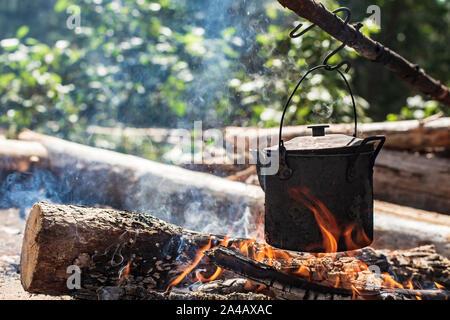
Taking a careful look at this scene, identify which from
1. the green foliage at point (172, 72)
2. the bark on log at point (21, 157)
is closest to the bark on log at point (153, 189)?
the bark on log at point (21, 157)

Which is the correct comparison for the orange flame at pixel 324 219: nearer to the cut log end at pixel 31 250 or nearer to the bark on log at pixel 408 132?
the cut log end at pixel 31 250

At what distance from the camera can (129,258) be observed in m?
2.51

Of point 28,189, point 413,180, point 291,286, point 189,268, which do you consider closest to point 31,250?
point 189,268

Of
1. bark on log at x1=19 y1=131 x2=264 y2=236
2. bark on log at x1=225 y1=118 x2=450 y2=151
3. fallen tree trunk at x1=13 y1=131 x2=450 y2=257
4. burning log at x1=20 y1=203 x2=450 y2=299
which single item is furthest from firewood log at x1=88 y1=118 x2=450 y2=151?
burning log at x1=20 y1=203 x2=450 y2=299

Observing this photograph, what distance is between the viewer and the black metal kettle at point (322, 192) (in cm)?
229

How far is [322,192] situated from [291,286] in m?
0.50

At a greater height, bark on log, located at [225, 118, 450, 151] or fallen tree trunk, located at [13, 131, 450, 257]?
bark on log, located at [225, 118, 450, 151]

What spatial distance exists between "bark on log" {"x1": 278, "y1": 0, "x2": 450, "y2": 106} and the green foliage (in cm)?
222

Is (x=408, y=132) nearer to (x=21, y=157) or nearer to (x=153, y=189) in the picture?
(x=153, y=189)

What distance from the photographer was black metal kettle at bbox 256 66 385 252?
2293mm

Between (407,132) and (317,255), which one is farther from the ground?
(407,132)

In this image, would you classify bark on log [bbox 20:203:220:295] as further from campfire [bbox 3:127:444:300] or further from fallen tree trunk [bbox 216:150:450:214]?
fallen tree trunk [bbox 216:150:450:214]

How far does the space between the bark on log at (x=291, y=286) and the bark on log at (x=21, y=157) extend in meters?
2.82
